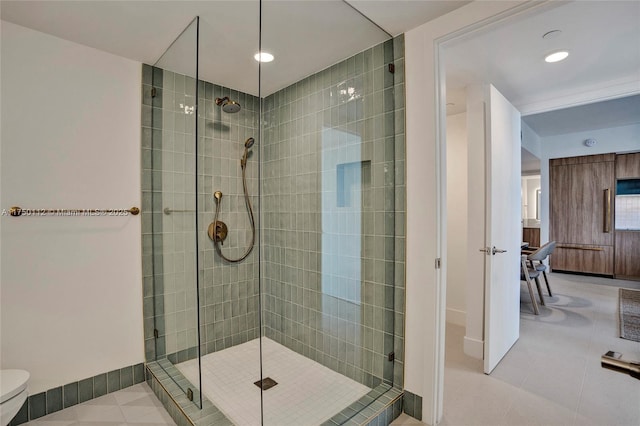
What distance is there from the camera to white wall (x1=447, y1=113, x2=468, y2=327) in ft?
11.0


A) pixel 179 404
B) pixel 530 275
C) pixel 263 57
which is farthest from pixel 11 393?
pixel 530 275

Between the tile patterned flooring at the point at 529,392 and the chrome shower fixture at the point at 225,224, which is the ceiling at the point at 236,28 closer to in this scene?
the chrome shower fixture at the point at 225,224

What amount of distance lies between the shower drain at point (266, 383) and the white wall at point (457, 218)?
7.30 feet

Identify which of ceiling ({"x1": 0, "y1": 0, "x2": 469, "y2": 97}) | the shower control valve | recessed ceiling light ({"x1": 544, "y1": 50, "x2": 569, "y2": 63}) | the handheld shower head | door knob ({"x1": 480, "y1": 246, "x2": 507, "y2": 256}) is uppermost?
recessed ceiling light ({"x1": 544, "y1": 50, "x2": 569, "y2": 63})

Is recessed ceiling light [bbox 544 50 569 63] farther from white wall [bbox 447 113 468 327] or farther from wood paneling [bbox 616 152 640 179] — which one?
wood paneling [bbox 616 152 640 179]

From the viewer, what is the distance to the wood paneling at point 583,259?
5.57m

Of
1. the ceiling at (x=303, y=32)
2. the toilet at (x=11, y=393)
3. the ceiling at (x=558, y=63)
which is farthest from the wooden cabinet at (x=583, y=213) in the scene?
the toilet at (x=11, y=393)

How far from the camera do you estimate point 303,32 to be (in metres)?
1.86

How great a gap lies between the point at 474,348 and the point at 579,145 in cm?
495

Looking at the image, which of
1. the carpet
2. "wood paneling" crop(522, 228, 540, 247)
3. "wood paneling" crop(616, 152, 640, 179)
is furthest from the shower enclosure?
"wood paneling" crop(522, 228, 540, 247)

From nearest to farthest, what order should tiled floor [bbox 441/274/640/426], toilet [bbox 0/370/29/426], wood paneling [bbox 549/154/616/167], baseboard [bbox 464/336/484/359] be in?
toilet [bbox 0/370/29/426], tiled floor [bbox 441/274/640/426], baseboard [bbox 464/336/484/359], wood paneling [bbox 549/154/616/167]

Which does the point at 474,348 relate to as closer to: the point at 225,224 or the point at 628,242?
the point at 225,224

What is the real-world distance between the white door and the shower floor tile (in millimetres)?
1205

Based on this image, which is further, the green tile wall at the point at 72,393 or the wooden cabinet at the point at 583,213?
the wooden cabinet at the point at 583,213
